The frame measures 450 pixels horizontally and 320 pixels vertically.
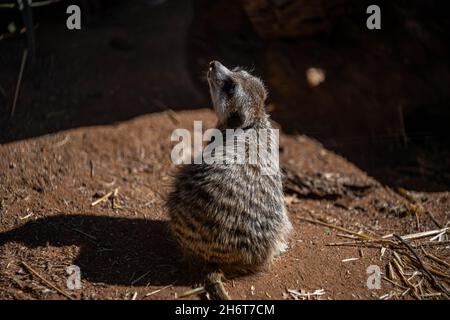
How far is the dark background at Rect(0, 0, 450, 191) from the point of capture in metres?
6.41

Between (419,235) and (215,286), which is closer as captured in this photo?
(215,286)

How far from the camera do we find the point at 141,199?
5.19 m

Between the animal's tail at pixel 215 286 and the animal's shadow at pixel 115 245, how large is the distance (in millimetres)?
132

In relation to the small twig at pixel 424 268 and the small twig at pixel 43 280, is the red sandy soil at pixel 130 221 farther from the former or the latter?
the small twig at pixel 424 268

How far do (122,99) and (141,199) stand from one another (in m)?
1.86

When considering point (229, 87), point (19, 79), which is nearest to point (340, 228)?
point (229, 87)

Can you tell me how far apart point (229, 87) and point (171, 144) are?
1843 mm

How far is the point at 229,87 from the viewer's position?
4504 millimetres

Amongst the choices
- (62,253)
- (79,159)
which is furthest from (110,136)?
(62,253)

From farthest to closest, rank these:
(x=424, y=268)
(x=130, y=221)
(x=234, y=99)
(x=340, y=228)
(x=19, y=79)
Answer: (x=19, y=79)
(x=340, y=228)
(x=130, y=221)
(x=234, y=99)
(x=424, y=268)

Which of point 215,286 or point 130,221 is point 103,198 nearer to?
point 130,221

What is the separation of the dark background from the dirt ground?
0.8 inches

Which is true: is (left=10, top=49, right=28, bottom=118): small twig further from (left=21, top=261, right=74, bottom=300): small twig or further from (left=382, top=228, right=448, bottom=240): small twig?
(left=382, top=228, right=448, bottom=240): small twig

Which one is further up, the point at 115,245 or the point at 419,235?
the point at 115,245
